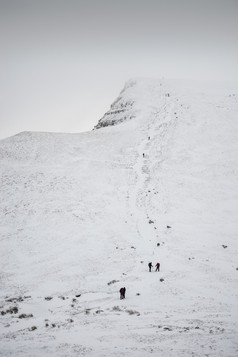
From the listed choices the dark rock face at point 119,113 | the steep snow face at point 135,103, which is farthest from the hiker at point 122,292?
the dark rock face at point 119,113

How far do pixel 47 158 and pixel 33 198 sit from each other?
42.9 feet

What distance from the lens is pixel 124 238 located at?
31344mm

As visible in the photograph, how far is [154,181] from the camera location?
43.4 m

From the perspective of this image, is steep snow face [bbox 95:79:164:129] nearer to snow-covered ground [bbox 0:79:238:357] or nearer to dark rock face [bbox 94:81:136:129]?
dark rock face [bbox 94:81:136:129]

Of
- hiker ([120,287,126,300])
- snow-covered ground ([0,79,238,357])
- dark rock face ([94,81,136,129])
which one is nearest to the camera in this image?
snow-covered ground ([0,79,238,357])

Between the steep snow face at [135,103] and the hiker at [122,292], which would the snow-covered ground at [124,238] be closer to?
the hiker at [122,292]

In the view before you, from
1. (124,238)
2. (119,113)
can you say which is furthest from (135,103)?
(124,238)

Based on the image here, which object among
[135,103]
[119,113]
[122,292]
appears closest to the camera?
[122,292]

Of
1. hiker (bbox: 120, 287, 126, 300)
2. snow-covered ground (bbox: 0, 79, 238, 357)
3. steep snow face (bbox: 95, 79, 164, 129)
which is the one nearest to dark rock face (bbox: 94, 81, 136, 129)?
steep snow face (bbox: 95, 79, 164, 129)

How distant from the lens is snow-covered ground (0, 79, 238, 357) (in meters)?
16.3

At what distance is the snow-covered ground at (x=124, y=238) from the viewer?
16.3m

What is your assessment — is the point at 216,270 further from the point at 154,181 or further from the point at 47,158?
the point at 47,158

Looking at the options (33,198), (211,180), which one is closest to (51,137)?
(33,198)

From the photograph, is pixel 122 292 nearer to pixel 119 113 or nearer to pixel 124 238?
pixel 124 238
